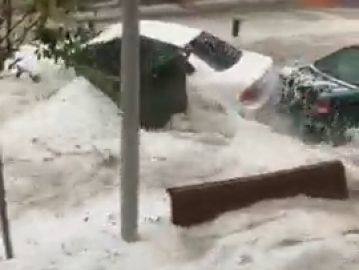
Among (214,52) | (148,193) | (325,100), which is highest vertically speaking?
(214,52)

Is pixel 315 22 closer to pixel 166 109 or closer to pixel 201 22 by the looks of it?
pixel 201 22

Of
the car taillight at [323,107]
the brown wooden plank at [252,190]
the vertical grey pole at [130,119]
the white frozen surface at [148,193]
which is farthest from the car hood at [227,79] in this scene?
the vertical grey pole at [130,119]

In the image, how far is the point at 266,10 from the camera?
476 inches

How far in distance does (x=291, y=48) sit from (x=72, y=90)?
3881 millimetres

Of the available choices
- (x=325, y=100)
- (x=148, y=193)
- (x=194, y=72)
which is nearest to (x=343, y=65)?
(x=325, y=100)

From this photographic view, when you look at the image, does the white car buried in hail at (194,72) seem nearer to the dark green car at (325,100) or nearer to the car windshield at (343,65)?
the dark green car at (325,100)

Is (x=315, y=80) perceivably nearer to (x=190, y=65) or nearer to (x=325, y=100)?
(x=325, y=100)

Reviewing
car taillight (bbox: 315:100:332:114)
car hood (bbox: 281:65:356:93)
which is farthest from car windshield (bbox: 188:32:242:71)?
car taillight (bbox: 315:100:332:114)

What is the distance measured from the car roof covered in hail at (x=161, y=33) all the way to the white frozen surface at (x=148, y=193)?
1.68 feet

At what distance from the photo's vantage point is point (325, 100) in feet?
22.9

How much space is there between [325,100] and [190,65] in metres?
1.40

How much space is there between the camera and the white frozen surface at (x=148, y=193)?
4.41 m

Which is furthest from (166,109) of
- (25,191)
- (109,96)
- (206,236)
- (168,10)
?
(168,10)

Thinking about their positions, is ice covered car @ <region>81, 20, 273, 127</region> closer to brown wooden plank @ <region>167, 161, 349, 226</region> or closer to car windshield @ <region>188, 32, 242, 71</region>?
car windshield @ <region>188, 32, 242, 71</region>
